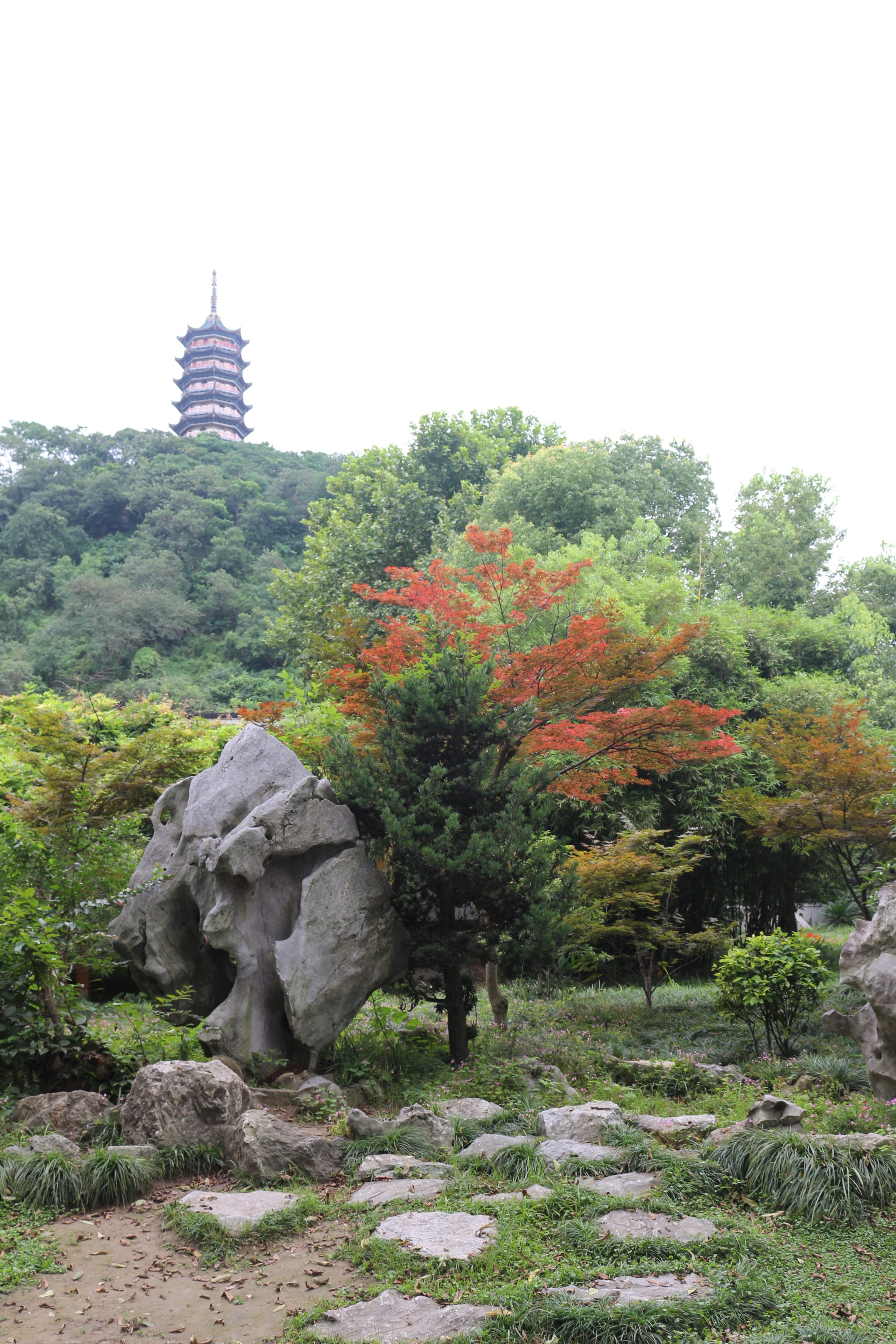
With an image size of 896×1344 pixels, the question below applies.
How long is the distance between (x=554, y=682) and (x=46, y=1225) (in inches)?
241

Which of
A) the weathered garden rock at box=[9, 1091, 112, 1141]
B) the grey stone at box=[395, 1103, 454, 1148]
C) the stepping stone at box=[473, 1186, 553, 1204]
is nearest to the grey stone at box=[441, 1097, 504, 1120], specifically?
the grey stone at box=[395, 1103, 454, 1148]

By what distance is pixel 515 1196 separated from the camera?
4195mm

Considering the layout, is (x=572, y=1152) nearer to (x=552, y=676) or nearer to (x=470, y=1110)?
(x=470, y=1110)

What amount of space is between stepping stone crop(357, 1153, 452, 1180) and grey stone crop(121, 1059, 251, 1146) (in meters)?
0.82

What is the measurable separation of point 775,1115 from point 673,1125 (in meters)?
0.65

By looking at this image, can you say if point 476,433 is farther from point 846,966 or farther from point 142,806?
point 846,966

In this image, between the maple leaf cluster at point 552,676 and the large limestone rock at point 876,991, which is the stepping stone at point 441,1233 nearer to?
the large limestone rock at point 876,991

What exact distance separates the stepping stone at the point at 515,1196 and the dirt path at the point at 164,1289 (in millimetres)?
644

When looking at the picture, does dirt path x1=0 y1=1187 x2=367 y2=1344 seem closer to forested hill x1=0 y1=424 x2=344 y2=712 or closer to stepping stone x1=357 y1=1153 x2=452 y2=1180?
stepping stone x1=357 y1=1153 x2=452 y2=1180

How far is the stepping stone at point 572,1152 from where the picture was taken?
4.52 metres

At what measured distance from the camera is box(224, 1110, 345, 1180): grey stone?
15.1ft

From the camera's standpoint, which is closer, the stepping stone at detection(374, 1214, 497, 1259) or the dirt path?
the dirt path

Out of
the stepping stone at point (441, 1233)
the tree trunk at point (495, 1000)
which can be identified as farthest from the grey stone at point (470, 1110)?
the tree trunk at point (495, 1000)

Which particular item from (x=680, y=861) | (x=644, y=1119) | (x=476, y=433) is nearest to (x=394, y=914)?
(x=644, y=1119)
